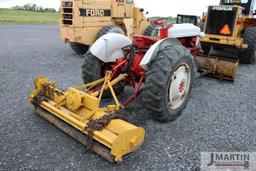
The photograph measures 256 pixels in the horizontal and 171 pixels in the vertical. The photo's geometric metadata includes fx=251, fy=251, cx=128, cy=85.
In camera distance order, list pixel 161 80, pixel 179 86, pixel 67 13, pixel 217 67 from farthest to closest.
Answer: pixel 67 13, pixel 217 67, pixel 179 86, pixel 161 80

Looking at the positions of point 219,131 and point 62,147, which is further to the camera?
point 219,131

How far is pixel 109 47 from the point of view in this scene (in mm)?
4215

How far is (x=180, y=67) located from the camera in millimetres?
3842

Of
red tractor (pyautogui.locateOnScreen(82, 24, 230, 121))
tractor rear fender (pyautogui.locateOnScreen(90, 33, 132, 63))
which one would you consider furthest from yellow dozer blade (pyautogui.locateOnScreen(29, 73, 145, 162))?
Answer: tractor rear fender (pyautogui.locateOnScreen(90, 33, 132, 63))

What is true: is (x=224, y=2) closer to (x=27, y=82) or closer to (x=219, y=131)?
(x=219, y=131)

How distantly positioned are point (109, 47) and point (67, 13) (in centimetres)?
474

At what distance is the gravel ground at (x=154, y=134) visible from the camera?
3029mm

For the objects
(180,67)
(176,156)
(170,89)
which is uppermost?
(180,67)

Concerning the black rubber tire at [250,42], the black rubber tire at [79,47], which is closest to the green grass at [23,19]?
the black rubber tire at [79,47]

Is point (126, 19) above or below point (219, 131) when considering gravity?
above

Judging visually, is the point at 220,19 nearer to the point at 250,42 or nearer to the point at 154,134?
the point at 250,42

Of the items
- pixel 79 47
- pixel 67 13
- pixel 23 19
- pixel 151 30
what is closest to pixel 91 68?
pixel 67 13

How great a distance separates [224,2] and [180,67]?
18.3ft

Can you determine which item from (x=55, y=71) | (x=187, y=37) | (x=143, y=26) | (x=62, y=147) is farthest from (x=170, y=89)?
(x=143, y=26)
